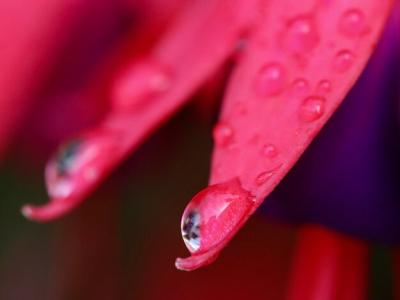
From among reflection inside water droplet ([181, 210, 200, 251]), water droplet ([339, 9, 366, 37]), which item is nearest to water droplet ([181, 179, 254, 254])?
reflection inside water droplet ([181, 210, 200, 251])

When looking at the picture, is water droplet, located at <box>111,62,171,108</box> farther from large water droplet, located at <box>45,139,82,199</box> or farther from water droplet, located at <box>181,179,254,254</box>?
water droplet, located at <box>181,179,254,254</box>

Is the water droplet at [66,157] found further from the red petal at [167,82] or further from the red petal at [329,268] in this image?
the red petal at [329,268]

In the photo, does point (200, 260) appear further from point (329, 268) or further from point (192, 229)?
point (329, 268)

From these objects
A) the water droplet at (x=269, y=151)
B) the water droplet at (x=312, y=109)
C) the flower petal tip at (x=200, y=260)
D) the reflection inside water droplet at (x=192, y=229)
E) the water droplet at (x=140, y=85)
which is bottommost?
the flower petal tip at (x=200, y=260)

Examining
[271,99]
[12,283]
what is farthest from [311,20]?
[12,283]

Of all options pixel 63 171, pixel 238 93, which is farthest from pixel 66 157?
pixel 238 93

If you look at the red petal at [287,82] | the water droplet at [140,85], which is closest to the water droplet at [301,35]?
the red petal at [287,82]

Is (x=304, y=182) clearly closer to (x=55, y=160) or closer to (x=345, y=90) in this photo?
(x=345, y=90)
